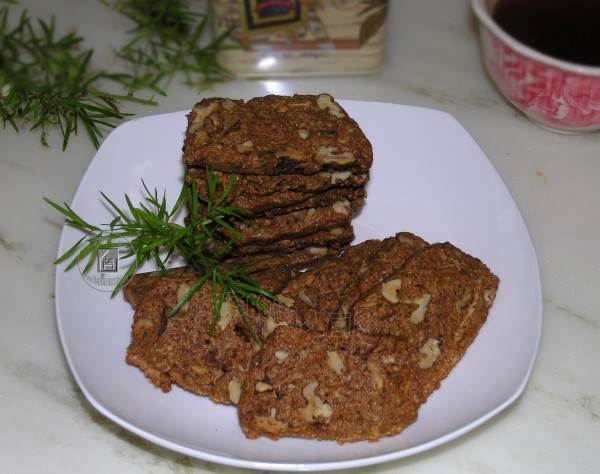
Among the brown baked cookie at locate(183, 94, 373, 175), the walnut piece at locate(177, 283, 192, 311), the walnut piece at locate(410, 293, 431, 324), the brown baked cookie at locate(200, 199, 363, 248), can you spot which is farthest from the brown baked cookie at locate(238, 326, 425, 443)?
the brown baked cookie at locate(183, 94, 373, 175)

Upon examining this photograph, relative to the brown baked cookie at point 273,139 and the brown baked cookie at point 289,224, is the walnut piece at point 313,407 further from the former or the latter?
the brown baked cookie at point 273,139

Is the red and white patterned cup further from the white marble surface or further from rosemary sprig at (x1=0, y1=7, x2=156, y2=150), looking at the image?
rosemary sprig at (x1=0, y1=7, x2=156, y2=150)

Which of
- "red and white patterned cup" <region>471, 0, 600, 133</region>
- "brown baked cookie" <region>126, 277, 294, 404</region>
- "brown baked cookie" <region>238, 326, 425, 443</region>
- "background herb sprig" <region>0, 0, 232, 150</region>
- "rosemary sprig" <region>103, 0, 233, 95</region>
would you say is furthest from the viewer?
"rosemary sprig" <region>103, 0, 233, 95</region>

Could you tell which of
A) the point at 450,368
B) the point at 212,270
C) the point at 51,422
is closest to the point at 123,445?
the point at 51,422

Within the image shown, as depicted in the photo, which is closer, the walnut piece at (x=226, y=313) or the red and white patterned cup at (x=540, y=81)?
the walnut piece at (x=226, y=313)

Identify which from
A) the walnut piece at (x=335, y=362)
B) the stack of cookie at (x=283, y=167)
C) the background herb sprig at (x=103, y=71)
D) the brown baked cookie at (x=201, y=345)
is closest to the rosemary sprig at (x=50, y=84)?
the background herb sprig at (x=103, y=71)

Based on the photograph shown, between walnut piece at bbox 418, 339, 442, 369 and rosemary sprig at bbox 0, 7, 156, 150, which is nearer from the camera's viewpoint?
walnut piece at bbox 418, 339, 442, 369

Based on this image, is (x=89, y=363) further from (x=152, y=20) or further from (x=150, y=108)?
(x=152, y=20)
